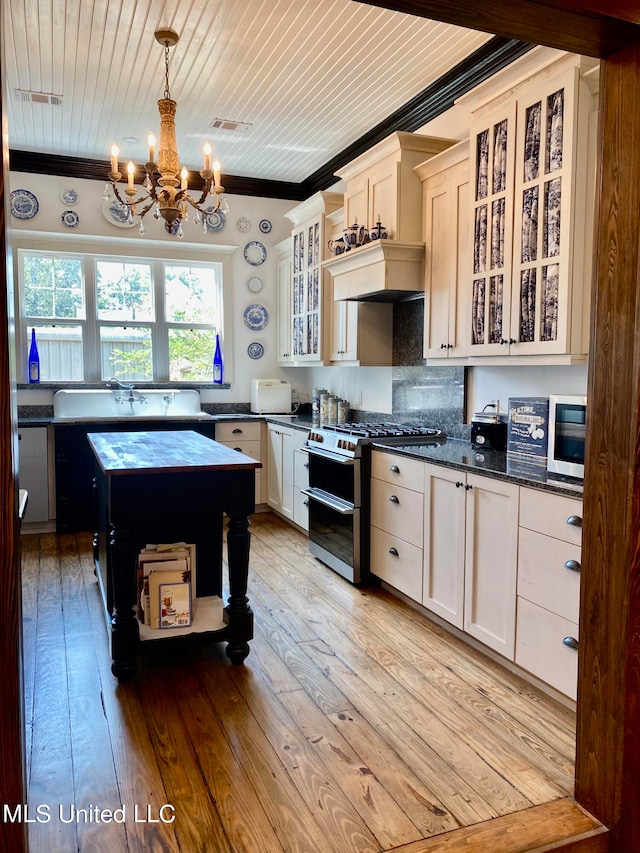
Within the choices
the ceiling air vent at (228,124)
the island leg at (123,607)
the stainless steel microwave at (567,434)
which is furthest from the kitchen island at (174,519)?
the ceiling air vent at (228,124)

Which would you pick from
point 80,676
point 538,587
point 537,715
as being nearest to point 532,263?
point 538,587

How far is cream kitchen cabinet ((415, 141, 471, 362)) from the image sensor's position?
3.26 metres

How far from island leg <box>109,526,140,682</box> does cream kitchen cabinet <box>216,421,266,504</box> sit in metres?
2.81

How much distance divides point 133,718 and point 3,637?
132 centimetres

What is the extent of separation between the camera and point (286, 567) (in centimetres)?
414

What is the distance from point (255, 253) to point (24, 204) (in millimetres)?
1965

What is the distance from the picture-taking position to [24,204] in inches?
206

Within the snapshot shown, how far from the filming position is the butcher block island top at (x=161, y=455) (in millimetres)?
2545

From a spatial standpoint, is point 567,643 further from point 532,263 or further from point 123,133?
point 123,133

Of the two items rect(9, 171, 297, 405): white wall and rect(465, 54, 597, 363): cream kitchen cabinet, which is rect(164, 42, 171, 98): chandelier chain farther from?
rect(9, 171, 297, 405): white wall

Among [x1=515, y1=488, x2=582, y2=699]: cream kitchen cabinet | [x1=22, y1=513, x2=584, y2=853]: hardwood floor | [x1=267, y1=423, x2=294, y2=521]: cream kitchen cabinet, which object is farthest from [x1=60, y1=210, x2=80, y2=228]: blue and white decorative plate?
[x1=515, y1=488, x2=582, y2=699]: cream kitchen cabinet

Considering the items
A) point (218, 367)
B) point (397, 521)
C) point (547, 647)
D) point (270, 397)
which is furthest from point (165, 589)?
point (218, 367)

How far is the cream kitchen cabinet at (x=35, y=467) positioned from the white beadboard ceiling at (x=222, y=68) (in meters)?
2.21

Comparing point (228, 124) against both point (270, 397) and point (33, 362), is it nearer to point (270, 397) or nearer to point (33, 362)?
point (270, 397)
